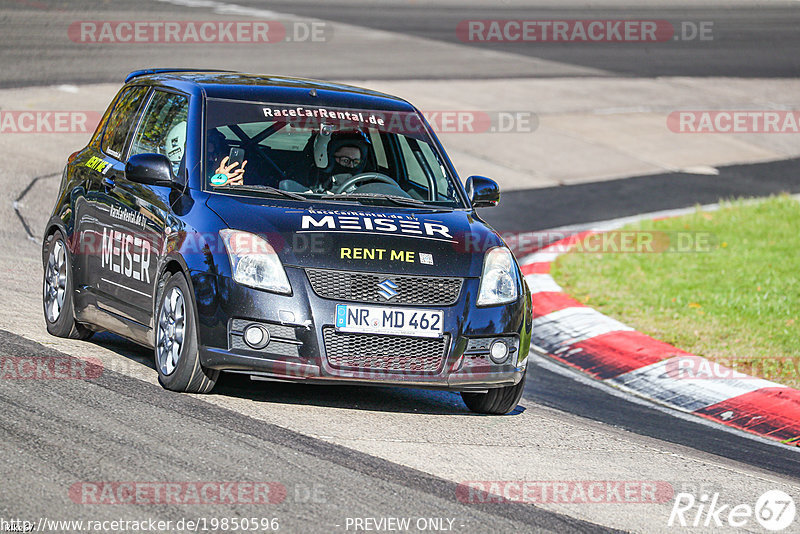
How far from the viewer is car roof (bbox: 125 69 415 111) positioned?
761cm

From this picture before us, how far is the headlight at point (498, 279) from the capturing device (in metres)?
6.82

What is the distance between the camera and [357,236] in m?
6.68

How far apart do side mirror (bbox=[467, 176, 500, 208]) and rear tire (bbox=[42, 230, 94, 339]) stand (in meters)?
2.53

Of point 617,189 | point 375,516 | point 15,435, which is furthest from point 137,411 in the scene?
point 617,189

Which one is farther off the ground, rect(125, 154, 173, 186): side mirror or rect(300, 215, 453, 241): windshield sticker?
rect(125, 154, 173, 186): side mirror

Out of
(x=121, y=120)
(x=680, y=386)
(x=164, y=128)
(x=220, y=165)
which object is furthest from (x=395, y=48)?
(x=220, y=165)

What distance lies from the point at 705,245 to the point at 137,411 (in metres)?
8.66

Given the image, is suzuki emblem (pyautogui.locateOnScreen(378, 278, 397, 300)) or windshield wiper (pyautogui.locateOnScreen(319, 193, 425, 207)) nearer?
suzuki emblem (pyautogui.locateOnScreen(378, 278, 397, 300))

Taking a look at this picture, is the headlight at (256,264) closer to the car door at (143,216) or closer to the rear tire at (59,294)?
the car door at (143,216)

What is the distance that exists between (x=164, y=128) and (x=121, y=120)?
0.69 meters

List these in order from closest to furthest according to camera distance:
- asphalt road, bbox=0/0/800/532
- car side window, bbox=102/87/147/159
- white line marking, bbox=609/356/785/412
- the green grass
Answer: asphalt road, bbox=0/0/800/532, car side window, bbox=102/87/147/159, white line marking, bbox=609/356/785/412, the green grass

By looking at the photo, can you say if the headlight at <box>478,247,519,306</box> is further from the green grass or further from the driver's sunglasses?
the green grass

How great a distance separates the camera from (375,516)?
16.4 ft

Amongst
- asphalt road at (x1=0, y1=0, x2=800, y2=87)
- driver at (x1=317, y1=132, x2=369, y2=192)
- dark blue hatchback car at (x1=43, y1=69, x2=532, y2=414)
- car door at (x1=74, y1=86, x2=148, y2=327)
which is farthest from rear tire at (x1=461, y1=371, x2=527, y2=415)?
asphalt road at (x1=0, y1=0, x2=800, y2=87)
